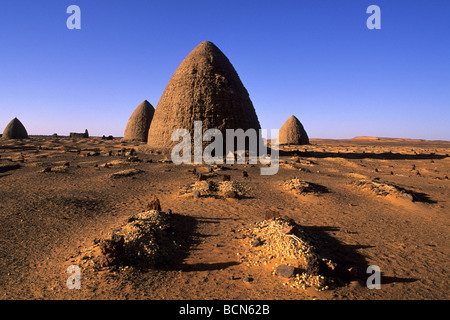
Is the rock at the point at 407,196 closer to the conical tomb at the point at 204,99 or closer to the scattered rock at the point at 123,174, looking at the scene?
the conical tomb at the point at 204,99

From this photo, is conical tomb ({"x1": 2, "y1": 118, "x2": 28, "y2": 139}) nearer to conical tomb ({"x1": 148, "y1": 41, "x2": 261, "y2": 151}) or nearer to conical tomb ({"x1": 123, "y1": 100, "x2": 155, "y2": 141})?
conical tomb ({"x1": 123, "y1": 100, "x2": 155, "y2": 141})

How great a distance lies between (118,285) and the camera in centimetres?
273

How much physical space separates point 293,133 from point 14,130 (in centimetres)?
2963

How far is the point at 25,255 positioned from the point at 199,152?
8.55 metres

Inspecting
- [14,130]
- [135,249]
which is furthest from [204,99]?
[14,130]

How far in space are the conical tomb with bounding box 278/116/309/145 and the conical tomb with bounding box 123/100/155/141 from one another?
1377 centimetres

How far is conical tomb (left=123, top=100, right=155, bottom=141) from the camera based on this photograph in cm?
2328

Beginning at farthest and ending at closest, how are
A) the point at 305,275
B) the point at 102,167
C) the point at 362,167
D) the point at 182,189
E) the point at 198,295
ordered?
1. the point at 362,167
2. the point at 102,167
3. the point at 182,189
4. the point at 305,275
5. the point at 198,295

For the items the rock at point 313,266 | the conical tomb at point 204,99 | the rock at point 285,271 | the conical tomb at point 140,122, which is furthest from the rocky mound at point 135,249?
the conical tomb at point 140,122

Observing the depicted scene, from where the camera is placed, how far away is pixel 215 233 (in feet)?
13.6

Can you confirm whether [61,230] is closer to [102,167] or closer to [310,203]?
[310,203]

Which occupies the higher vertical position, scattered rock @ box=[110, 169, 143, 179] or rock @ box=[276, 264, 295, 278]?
scattered rock @ box=[110, 169, 143, 179]

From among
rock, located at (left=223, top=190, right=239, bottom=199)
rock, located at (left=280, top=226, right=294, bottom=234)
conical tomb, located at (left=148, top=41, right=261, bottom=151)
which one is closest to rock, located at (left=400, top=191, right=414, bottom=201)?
rock, located at (left=223, top=190, right=239, bottom=199)
